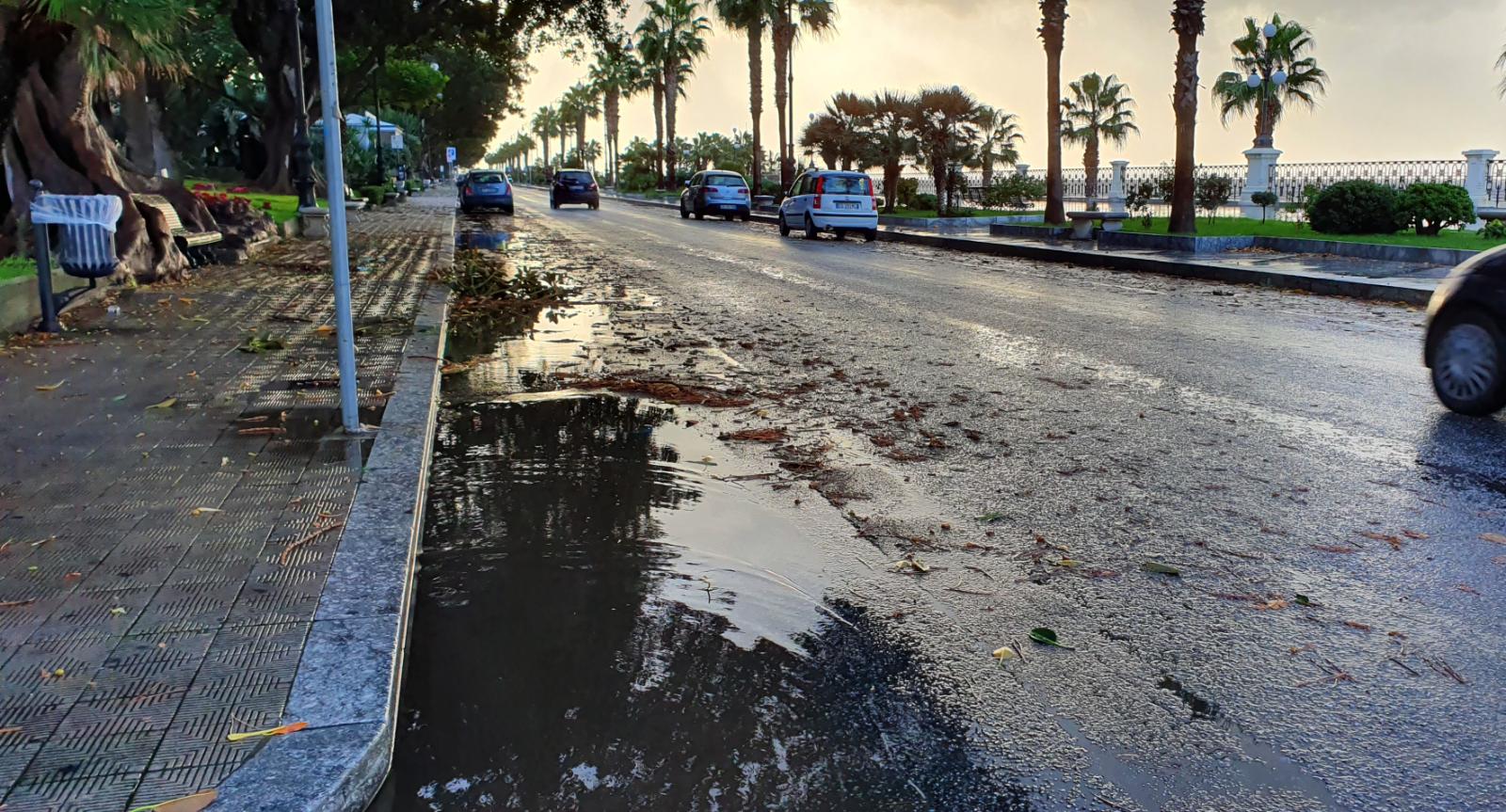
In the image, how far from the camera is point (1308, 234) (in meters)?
21.7

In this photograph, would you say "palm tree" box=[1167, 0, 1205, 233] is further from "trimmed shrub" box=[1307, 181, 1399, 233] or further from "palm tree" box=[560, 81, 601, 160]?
"palm tree" box=[560, 81, 601, 160]

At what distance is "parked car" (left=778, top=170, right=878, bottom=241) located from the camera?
88.9ft

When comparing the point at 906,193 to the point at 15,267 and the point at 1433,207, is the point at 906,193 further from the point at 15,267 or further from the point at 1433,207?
the point at 15,267

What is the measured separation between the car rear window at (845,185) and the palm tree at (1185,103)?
7345 millimetres

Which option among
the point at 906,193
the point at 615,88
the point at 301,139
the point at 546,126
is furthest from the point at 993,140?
the point at 546,126

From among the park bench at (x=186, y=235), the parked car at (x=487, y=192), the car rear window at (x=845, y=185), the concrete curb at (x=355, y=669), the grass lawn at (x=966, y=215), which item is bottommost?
the concrete curb at (x=355, y=669)

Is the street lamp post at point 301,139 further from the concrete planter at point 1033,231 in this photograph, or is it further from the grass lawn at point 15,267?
the concrete planter at point 1033,231

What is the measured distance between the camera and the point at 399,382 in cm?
718

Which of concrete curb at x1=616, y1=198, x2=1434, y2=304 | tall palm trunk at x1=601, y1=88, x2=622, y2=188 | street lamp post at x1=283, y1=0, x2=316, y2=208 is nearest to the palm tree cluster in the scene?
concrete curb at x1=616, y1=198, x2=1434, y2=304

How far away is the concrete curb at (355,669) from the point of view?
2629 millimetres

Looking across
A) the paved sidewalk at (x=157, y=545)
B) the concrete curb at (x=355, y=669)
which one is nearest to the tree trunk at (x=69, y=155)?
the paved sidewalk at (x=157, y=545)

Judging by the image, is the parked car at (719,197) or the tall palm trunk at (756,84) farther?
the tall palm trunk at (756,84)

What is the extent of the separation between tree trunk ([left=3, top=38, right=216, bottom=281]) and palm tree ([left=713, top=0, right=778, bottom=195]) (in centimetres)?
3437

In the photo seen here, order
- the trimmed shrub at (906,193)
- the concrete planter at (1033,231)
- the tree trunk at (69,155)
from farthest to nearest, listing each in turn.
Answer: the trimmed shrub at (906,193) → the concrete planter at (1033,231) → the tree trunk at (69,155)
